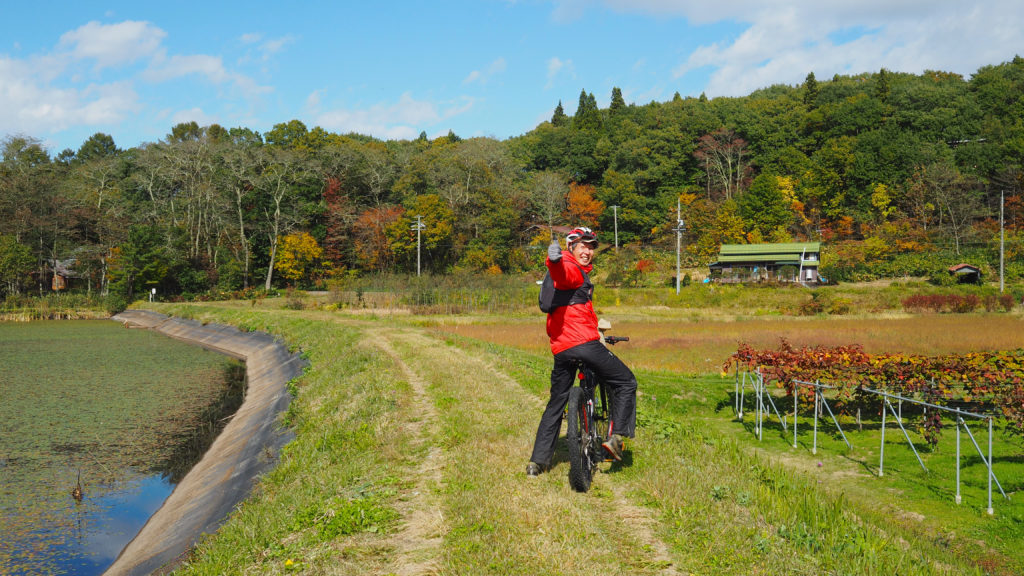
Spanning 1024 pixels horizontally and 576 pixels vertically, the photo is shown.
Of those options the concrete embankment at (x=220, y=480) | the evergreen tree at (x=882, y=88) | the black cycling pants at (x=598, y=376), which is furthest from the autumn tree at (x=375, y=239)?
the evergreen tree at (x=882, y=88)

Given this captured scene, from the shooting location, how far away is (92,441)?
42.0ft

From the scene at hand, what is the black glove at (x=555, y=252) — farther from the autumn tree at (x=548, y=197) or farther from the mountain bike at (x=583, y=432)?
the autumn tree at (x=548, y=197)

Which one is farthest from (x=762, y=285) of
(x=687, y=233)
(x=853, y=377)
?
(x=853, y=377)

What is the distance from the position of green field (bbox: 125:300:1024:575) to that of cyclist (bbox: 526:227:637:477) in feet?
1.43

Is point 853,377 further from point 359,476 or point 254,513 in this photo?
point 254,513

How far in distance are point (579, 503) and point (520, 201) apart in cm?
6232

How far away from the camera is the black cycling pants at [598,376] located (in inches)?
220

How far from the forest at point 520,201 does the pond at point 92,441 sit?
2980 cm

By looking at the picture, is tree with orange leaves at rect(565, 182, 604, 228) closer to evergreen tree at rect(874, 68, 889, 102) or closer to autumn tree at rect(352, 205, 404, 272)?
autumn tree at rect(352, 205, 404, 272)

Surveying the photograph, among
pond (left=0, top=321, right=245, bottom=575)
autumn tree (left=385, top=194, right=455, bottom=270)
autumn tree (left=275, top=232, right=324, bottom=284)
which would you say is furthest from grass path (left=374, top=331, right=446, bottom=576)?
autumn tree (left=275, top=232, right=324, bottom=284)

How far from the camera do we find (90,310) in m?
48.8

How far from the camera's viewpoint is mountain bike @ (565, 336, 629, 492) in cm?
552

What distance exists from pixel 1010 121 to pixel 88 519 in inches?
3408

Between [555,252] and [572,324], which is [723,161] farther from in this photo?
[555,252]
